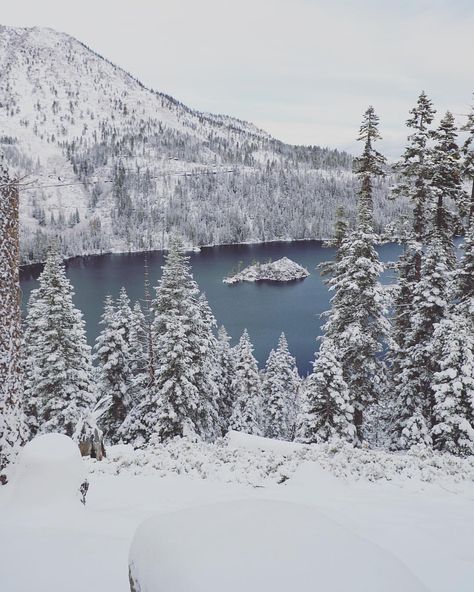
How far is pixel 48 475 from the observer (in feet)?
22.0

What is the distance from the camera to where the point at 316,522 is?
3.06m

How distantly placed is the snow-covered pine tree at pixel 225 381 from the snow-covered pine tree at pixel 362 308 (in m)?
15.4

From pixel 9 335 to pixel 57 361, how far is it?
48.5ft

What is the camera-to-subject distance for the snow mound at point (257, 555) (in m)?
2.44

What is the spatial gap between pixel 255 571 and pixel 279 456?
31.2 feet

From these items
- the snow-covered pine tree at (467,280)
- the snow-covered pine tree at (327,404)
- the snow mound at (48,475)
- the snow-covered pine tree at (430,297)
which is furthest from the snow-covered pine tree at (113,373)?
the snow-covered pine tree at (467,280)

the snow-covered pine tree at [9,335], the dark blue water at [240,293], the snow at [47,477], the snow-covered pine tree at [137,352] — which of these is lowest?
the dark blue water at [240,293]

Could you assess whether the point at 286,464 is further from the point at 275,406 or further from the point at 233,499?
the point at 275,406

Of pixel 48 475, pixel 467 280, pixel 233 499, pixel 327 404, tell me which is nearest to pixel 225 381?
pixel 327 404

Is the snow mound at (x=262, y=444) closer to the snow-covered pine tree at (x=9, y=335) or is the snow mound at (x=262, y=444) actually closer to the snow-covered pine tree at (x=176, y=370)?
the snow-covered pine tree at (x=176, y=370)

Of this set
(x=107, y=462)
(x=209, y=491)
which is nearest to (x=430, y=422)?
(x=209, y=491)

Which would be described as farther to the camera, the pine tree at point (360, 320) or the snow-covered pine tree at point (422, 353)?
the pine tree at point (360, 320)

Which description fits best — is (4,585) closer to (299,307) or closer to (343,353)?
(343,353)

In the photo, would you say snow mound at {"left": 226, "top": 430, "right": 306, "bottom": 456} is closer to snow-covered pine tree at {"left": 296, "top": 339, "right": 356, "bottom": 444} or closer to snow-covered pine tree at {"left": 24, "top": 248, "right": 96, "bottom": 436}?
snow-covered pine tree at {"left": 296, "top": 339, "right": 356, "bottom": 444}
